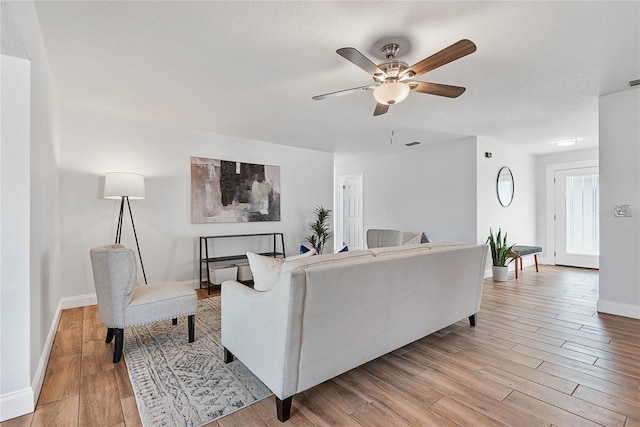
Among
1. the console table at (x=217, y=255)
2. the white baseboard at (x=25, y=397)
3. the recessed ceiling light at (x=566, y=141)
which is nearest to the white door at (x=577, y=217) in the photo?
the recessed ceiling light at (x=566, y=141)

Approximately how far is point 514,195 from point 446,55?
4871 mm

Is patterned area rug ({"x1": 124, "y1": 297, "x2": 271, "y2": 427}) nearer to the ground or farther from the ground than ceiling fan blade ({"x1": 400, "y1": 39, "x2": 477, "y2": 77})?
nearer to the ground

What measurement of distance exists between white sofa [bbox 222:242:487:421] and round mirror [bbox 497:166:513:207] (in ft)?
11.7

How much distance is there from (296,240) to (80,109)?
3.52m

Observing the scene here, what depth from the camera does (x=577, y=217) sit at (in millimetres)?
5832

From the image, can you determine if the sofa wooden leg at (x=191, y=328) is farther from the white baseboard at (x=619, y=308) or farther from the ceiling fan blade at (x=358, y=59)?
the white baseboard at (x=619, y=308)

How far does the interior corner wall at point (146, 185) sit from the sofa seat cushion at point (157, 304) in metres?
1.57

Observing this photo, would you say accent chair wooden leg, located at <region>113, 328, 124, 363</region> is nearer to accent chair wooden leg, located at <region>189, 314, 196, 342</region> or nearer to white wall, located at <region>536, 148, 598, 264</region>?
accent chair wooden leg, located at <region>189, 314, 196, 342</region>

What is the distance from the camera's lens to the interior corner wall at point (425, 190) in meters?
5.02

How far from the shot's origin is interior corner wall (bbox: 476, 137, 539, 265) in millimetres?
4961

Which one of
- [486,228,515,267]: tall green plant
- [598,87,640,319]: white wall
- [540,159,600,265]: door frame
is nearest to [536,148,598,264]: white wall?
[540,159,600,265]: door frame

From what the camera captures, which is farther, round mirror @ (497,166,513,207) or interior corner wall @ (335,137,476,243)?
round mirror @ (497,166,513,207)

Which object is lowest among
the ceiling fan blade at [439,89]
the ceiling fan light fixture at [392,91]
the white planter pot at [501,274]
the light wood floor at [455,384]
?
the light wood floor at [455,384]

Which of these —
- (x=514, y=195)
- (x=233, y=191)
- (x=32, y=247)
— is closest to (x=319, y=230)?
(x=233, y=191)
